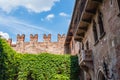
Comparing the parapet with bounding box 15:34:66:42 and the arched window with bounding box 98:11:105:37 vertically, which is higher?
the parapet with bounding box 15:34:66:42

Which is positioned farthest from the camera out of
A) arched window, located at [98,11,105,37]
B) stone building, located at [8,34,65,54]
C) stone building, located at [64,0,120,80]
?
stone building, located at [8,34,65,54]

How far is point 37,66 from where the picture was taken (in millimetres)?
16500

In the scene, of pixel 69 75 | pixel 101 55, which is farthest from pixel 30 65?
pixel 101 55

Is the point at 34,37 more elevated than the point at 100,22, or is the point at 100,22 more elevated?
the point at 34,37

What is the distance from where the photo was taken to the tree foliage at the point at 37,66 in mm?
15773

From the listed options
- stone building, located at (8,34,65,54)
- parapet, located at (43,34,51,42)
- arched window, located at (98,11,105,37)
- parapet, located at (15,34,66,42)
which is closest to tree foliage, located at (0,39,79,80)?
arched window, located at (98,11,105,37)

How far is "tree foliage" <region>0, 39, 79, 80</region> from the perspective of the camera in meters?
15.8

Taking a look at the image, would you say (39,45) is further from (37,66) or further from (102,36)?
(102,36)

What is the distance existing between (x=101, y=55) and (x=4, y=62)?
856cm

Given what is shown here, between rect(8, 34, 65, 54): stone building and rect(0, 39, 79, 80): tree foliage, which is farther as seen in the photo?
rect(8, 34, 65, 54): stone building

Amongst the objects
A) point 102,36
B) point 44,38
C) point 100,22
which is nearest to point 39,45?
point 44,38

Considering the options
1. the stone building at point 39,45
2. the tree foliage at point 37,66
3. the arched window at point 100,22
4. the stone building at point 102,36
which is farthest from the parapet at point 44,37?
the arched window at point 100,22

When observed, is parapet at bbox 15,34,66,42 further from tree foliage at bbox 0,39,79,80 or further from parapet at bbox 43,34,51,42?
tree foliage at bbox 0,39,79,80

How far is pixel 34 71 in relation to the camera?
53.2 feet
